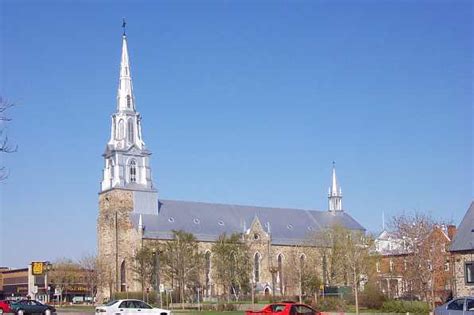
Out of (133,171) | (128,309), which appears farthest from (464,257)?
(133,171)

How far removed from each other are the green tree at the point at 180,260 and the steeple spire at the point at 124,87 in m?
21.2

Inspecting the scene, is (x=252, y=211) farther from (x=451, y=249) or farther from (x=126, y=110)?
(x=451, y=249)

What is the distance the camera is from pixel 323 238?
301 ft

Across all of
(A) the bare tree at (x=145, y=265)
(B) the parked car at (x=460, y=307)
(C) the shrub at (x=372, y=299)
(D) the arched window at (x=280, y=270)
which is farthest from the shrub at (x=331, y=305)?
(D) the arched window at (x=280, y=270)

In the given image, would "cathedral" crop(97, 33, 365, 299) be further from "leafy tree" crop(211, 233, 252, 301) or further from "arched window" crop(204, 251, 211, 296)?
"leafy tree" crop(211, 233, 252, 301)

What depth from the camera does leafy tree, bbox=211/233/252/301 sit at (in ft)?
299

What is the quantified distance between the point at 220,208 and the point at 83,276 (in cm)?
2323

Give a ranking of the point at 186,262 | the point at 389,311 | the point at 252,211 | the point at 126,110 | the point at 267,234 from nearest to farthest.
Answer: the point at 389,311
the point at 186,262
the point at 126,110
the point at 267,234
the point at 252,211

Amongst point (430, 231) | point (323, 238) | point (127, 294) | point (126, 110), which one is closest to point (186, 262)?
point (127, 294)

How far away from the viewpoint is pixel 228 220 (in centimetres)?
11169

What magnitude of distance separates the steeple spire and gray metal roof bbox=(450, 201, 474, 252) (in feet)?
188

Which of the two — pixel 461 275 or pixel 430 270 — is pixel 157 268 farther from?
pixel 461 275

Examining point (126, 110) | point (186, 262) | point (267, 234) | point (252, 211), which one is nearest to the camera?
point (186, 262)

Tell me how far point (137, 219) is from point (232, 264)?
16.1 metres
